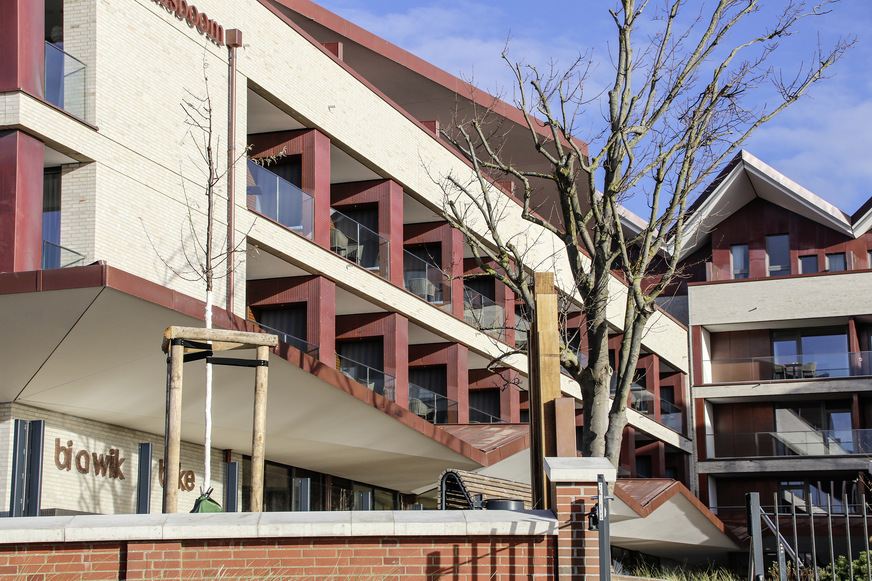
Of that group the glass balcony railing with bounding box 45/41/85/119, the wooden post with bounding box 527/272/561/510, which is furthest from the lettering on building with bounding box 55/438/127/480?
the wooden post with bounding box 527/272/561/510

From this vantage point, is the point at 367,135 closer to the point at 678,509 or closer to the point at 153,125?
the point at 153,125

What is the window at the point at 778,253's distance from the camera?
49.0 meters

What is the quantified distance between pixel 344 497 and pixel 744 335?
26726 mm

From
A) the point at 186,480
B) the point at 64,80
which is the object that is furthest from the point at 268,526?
the point at 186,480

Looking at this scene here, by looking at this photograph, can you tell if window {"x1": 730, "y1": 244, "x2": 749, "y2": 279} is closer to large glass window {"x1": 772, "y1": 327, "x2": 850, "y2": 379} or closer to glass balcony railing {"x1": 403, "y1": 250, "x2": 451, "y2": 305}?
large glass window {"x1": 772, "y1": 327, "x2": 850, "y2": 379}

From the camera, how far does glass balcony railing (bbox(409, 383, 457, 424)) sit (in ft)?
93.1

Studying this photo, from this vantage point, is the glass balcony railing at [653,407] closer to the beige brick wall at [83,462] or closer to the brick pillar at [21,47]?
the beige brick wall at [83,462]

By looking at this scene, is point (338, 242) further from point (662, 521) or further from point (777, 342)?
point (777, 342)

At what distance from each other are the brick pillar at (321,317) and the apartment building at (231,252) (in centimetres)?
4

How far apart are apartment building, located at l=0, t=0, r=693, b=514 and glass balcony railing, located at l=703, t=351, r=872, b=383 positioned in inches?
728

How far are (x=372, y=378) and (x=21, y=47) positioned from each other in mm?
12001

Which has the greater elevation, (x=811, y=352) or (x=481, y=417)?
(x=811, y=352)

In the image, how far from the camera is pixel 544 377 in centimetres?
1194

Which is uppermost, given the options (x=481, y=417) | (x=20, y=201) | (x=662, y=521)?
(x=20, y=201)
